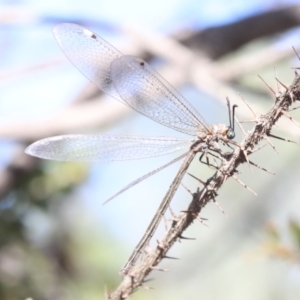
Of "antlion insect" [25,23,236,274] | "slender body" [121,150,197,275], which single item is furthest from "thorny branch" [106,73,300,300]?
"antlion insect" [25,23,236,274]

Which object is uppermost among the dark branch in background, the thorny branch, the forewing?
the dark branch in background

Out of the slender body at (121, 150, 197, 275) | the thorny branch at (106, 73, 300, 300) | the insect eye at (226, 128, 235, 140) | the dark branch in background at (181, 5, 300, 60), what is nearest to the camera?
the thorny branch at (106, 73, 300, 300)

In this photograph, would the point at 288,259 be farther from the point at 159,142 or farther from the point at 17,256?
the point at 17,256

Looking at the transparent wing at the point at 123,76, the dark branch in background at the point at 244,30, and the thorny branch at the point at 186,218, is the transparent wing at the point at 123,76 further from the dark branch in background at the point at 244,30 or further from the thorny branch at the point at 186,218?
the dark branch in background at the point at 244,30

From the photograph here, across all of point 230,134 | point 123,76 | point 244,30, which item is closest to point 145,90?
point 123,76

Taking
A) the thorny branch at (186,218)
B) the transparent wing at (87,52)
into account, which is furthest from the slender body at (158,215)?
the transparent wing at (87,52)

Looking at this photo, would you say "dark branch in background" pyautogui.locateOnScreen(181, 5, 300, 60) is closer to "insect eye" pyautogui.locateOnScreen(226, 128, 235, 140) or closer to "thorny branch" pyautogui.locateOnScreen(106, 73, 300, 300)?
"insect eye" pyautogui.locateOnScreen(226, 128, 235, 140)

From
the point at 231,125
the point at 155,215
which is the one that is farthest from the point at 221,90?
the point at 155,215
